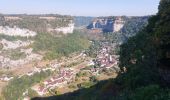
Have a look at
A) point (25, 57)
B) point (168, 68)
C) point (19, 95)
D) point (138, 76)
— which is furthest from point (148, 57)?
point (25, 57)

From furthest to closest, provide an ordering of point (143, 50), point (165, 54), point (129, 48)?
point (129, 48), point (143, 50), point (165, 54)

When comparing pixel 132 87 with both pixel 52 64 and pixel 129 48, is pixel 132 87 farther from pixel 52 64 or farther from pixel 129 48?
pixel 52 64

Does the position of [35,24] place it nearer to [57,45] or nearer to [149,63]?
[57,45]

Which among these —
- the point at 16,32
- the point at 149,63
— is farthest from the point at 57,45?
the point at 149,63

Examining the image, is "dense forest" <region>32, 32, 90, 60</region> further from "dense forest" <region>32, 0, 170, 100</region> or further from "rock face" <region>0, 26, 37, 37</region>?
"dense forest" <region>32, 0, 170, 100</region>

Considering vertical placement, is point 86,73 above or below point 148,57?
below

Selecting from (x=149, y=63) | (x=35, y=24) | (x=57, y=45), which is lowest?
(x=57, y=45)

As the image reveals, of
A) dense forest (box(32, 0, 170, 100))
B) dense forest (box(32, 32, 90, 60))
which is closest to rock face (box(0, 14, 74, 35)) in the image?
dense forest (box(32, 32, 90, 60))

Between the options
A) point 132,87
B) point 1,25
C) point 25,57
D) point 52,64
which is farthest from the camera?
point 1,25
